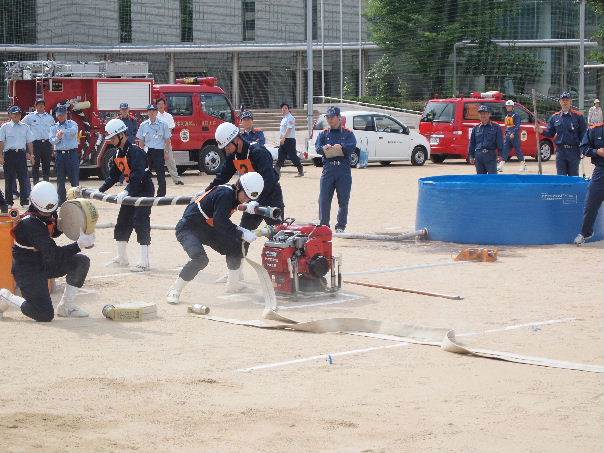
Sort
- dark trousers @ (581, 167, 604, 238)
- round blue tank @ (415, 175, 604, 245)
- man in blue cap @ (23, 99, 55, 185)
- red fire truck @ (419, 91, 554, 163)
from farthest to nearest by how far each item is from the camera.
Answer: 1. red fire truck @ (419, 91, 554, 163)
2. man in blue cap @ (23, 99, 55, 185)
3. round blue tank @ (415, 175, 604, 245)
4. dark trousers @ (581, 167, 604, 238)

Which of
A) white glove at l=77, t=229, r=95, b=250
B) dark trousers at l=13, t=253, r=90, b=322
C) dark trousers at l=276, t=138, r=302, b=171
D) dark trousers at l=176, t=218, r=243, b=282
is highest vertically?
dark trousers at l=276, t=138, r=302, b=171

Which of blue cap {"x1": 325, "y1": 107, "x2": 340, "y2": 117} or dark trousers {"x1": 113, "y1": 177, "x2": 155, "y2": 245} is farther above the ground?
blue cap {"x1": 325, "y1": 107, "x2": 340, "y2": 117}

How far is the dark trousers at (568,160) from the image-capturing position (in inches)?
762

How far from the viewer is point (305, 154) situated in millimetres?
34375

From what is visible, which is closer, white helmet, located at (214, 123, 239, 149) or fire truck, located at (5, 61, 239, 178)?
white helmet, located at (214, 123, 239, 149)

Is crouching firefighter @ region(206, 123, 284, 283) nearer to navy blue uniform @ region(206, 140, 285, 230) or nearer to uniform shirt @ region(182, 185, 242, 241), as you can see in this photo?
navy blue uniform @ region(206, 140, 285, 230)

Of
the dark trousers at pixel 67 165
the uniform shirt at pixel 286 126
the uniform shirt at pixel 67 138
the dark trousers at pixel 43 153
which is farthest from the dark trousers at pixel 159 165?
the uniform shirt at pixel 286 126

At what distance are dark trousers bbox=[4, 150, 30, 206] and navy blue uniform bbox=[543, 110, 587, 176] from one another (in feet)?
32.7

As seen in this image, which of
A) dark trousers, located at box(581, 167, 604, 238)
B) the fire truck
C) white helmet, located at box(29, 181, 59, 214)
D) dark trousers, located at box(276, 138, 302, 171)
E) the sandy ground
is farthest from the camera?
dark trousers, located at box(276, 138, 302, 171)

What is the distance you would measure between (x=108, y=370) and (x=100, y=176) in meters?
20.3

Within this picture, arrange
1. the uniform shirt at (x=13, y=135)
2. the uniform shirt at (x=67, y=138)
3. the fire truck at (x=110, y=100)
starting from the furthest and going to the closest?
the fire truck at (x=110, y=100), the uniform shirt at (x=67, y=138), the uniform shirt at (x=13, y=135)

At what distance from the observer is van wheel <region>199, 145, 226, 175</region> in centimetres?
2983

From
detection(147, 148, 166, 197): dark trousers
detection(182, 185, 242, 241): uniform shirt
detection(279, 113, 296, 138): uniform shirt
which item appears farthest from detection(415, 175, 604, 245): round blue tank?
detection(279, 113, 296, 138): uniform shirt

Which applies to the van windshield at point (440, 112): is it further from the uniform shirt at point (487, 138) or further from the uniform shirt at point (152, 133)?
the uniform shirt at point (487, 138)
